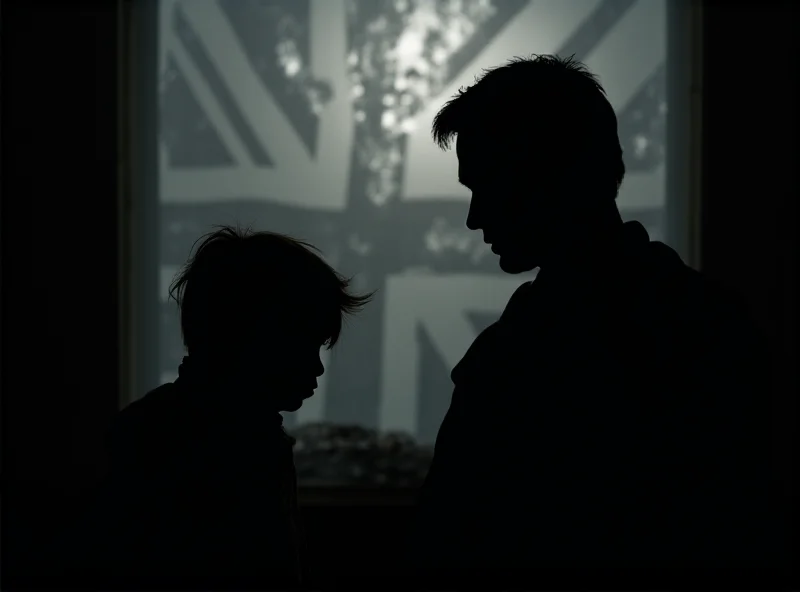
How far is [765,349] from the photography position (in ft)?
2.09

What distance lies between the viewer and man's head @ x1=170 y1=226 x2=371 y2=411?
2.79 feet

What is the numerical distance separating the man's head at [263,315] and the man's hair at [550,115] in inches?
11.4

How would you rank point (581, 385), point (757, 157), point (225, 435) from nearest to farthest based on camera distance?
1. point (581, 385)
2. point (225, 435)
3. point (757, 157)

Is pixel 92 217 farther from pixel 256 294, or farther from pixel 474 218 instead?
pixel 474 218

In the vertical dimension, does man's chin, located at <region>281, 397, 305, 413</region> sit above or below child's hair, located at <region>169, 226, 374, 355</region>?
below

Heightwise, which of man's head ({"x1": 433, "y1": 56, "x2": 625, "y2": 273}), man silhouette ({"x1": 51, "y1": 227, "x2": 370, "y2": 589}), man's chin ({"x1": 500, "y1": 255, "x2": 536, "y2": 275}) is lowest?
man silhouette ({"x1": 51, "y1": 227, "x2": 370, "y2": 589})

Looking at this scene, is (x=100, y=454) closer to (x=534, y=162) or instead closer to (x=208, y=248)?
(x=208, y=248)

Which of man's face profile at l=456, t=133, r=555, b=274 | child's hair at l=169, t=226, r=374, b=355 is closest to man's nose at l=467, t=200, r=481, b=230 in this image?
man's face profile at l=456, t=133, r=555, b=274

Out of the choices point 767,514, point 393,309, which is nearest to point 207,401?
point 767,514

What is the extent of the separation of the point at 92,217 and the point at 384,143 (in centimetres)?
96

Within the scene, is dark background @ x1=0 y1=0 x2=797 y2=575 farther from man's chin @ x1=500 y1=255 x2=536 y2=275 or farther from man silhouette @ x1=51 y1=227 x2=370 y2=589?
man's chin @ x1=500 y1=255 x2=536 y2=275

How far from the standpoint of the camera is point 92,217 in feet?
7.06

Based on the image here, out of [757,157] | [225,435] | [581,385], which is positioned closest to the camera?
[581,385]

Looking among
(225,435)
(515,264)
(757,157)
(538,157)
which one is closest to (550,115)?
(538,157)
